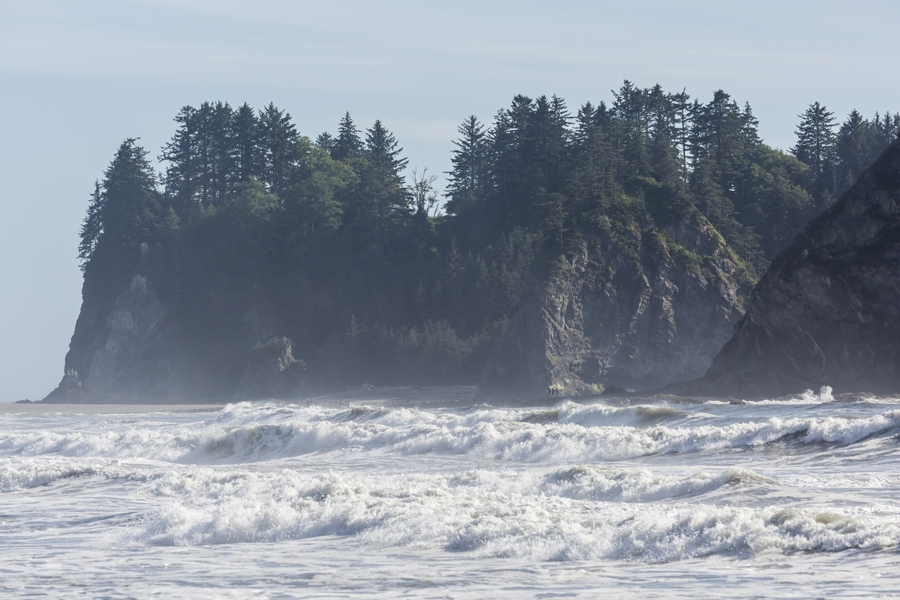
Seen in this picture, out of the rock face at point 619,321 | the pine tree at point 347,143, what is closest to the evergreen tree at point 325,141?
the pine tree at point 347,143

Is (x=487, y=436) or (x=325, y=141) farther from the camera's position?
(x=325, y=141)

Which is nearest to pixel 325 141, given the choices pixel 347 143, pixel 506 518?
pixel 347 143

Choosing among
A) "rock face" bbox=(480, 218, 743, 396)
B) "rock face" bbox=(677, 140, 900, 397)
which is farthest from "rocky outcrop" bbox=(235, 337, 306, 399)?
"rock face" bbox=(677, 140, 900, 397)

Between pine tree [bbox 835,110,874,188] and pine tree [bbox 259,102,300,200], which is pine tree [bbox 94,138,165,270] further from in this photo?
pine tree [bbox 835,110,874,188]

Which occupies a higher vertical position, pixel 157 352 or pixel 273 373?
pixel 157 352

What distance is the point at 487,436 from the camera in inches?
1013

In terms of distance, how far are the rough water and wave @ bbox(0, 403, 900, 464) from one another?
0.32ft

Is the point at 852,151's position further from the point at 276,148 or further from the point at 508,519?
the point at 508,519

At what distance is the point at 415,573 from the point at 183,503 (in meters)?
7.05

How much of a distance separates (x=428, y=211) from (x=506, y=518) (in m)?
69.5

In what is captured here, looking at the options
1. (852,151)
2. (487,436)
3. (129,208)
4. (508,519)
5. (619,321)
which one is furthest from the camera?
(129,208)

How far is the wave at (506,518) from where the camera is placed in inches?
442

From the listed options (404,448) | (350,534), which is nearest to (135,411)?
(404,448)

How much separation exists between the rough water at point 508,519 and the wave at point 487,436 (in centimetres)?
10
